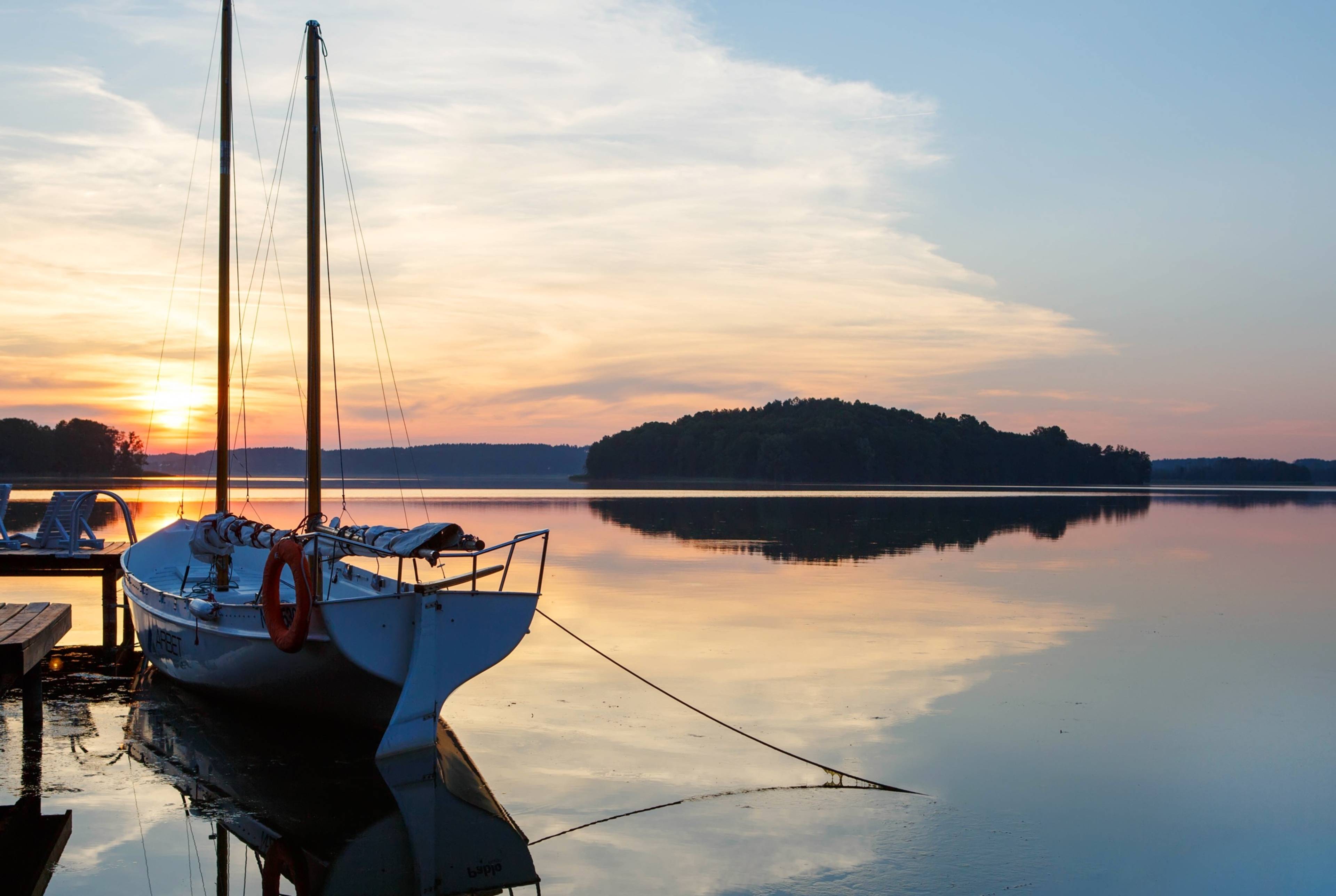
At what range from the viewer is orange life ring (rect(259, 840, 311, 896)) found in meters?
7.06

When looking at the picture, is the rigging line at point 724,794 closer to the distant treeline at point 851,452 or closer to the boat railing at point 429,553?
the boat railing at point 429,553

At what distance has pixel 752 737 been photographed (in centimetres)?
1069

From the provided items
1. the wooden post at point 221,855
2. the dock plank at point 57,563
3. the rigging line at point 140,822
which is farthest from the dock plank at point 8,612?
the dock plank at point 57,563

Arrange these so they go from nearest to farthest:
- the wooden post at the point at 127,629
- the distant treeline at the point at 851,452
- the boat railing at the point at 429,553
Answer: the boat railing at the point at 429,553, the wooden post at the point at 127,629, the distant treeline at the point at 851,452

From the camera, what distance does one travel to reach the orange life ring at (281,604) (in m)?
10.0

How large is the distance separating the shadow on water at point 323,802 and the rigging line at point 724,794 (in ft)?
1.88

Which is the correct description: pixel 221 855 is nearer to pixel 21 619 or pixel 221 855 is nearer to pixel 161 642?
pixel 21 619

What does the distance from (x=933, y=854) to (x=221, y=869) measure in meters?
4.72

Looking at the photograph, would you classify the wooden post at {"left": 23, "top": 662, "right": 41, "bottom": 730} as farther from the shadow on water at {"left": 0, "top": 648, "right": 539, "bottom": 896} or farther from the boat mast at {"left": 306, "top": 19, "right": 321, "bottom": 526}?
the boat mast at {"left": 306, "top": 19, "right": 321, "bottom": 526}

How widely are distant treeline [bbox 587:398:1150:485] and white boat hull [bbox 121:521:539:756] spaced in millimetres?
128449

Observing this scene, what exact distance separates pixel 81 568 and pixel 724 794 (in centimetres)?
1253

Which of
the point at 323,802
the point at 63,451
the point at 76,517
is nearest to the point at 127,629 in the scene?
the point at 76,517

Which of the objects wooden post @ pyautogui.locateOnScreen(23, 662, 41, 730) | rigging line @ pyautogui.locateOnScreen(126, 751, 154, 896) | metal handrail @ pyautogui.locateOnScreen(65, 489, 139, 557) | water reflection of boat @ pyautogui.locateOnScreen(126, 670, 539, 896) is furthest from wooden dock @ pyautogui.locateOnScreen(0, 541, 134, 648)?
rigging line @ pyautogui.locateOnScreen(126, 751, 154, 896)

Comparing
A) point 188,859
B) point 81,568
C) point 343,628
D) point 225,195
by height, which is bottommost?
point 188,859
